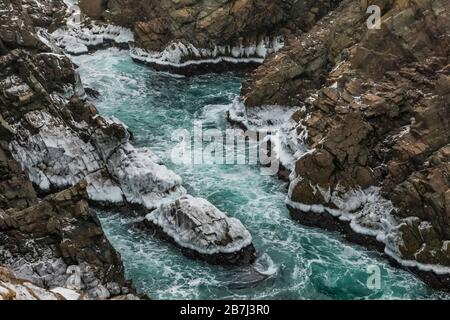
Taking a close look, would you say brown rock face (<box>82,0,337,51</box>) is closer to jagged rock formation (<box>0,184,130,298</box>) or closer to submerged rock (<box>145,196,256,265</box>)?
submerged rock (<box>145,196,256,265</box>)

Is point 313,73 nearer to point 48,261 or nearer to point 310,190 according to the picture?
point 310,190

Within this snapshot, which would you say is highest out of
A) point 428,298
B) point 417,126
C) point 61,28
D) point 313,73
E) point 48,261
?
point 61,28

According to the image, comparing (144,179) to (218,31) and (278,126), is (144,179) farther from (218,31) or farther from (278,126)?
(218,31)

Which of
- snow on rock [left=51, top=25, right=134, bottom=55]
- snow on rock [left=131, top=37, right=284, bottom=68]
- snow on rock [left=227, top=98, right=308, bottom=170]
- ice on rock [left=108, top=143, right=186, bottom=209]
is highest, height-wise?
snow on rock [left=51, top=25, right=134, bottom=55]

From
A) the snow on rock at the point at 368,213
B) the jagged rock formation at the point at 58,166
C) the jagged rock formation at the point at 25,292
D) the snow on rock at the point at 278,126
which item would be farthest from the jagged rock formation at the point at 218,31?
the jagged rock formation at the point at 25,292

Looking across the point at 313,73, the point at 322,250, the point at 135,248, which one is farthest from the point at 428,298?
the point at 313,73

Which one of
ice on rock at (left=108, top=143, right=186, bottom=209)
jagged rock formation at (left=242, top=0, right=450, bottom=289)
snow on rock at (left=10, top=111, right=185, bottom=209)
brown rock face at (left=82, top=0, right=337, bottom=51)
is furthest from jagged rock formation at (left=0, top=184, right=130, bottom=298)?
brown rock face at (left=82, top=0, right=337, bottom=51)
